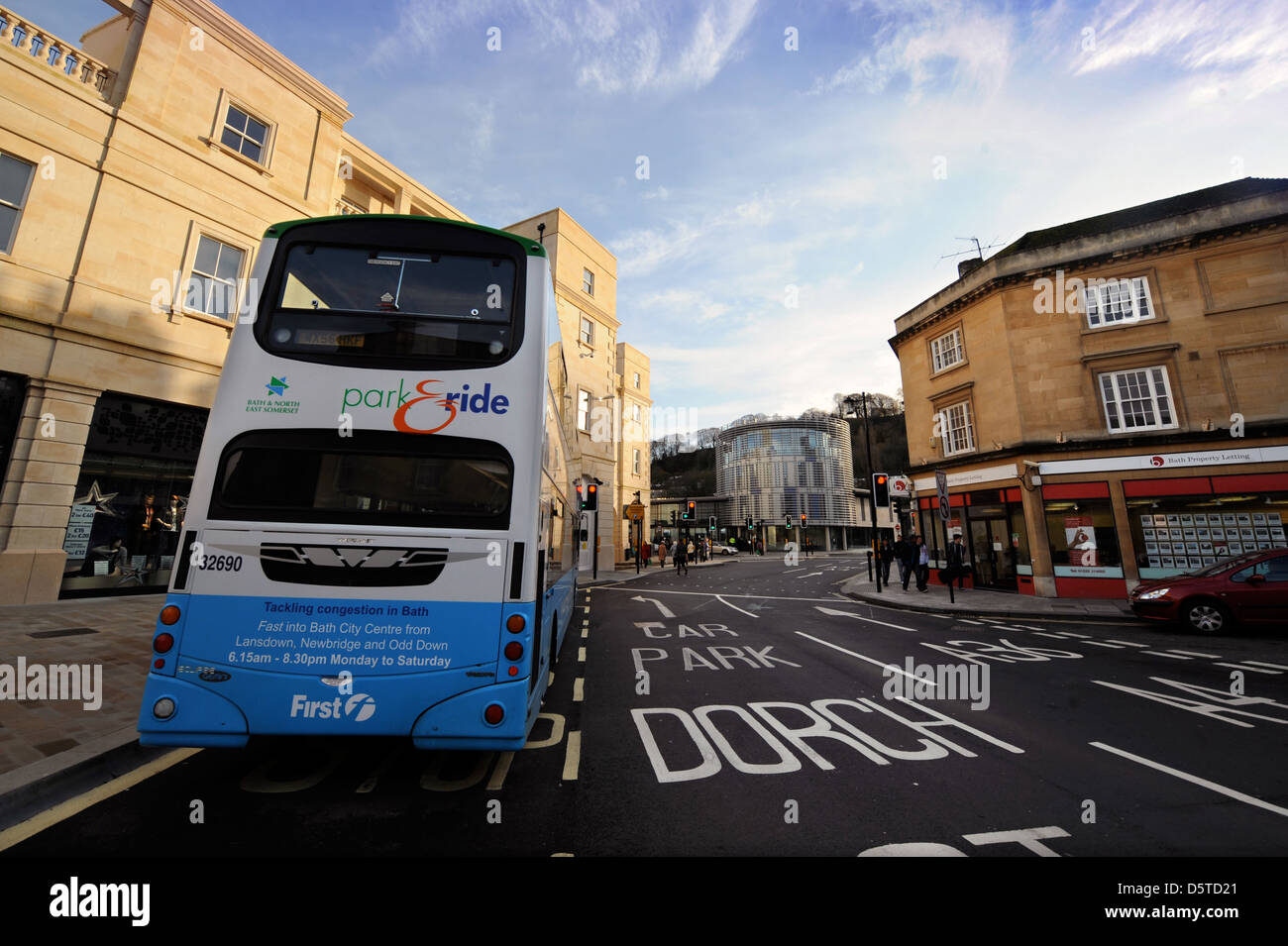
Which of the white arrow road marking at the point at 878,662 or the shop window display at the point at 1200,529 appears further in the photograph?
the shop window display at the point at 1200,529

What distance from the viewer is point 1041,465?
51.7ft

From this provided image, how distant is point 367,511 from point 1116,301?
22.0 metres

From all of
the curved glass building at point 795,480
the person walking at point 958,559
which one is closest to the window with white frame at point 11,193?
the person walking at point 958,559

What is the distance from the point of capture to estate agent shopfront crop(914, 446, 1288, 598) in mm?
→ 13758

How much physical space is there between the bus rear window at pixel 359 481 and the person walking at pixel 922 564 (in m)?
18.0

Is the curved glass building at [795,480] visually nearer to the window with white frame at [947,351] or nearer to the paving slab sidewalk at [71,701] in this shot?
the window with white frame at [947,351]

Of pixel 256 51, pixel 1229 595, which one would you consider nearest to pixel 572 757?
pixel 1229 595


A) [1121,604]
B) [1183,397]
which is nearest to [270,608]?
[1121,604]

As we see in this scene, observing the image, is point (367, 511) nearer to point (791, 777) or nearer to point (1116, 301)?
point (791, 777)

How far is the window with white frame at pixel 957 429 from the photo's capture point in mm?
18391

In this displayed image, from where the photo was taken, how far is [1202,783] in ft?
12.2
